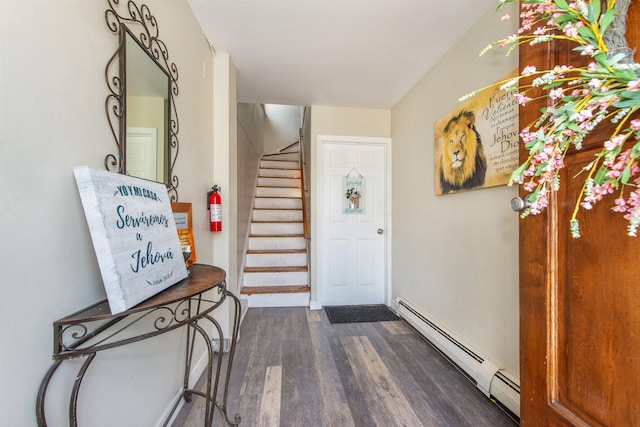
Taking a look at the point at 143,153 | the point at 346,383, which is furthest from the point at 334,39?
the point at 346,383

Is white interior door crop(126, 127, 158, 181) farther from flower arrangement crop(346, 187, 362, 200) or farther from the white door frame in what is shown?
flower arrangement crop(346, 187, 362, 200)

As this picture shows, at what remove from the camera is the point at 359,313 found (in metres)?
2.81

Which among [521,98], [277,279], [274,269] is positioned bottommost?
[277,279]

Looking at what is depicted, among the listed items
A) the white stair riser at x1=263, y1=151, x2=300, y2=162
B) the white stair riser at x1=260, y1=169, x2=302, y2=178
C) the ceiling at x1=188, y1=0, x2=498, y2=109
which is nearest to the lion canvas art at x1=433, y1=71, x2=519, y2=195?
the ceiling at x1=188, y1=0, x2=498, y2=109

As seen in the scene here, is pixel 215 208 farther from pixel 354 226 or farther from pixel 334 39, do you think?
pixel 354 226

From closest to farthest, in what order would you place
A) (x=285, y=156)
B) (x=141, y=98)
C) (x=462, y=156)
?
(x=141, y=98)
(x=462, y=156)
(x=285, y=156)

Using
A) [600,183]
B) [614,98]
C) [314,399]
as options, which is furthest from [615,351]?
[314,399]

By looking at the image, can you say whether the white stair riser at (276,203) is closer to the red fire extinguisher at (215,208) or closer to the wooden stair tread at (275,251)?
the wooden stair tread at (275,251)

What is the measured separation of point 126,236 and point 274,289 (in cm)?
243

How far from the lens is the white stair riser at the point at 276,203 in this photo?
13.5 feet

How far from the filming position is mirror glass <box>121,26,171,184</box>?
1009mm

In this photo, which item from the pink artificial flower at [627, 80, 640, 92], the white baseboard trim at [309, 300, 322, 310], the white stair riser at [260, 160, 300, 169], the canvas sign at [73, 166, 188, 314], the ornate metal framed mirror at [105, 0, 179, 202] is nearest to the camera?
the pink artificial flower at [627, 80, 640, 92]

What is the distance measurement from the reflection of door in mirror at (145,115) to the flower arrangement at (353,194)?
210 cm

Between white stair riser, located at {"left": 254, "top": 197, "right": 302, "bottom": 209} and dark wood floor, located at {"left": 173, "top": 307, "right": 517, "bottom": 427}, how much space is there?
6.98ft
